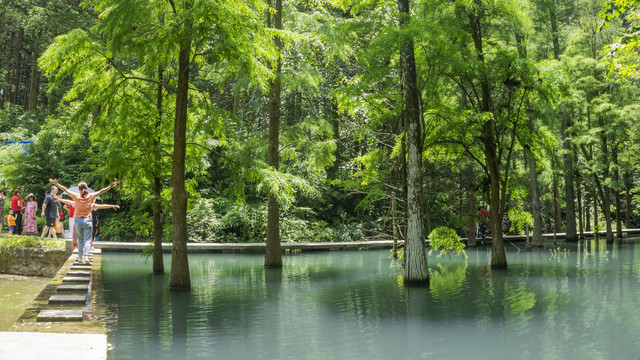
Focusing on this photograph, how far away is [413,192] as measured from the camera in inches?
502

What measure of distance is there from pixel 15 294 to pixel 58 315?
20.6 feet

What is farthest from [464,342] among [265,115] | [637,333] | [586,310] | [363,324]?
→ [265,115]

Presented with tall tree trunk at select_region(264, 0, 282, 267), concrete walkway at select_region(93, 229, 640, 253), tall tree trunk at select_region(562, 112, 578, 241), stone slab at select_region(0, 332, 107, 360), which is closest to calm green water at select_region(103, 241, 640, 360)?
tall tree trunk at select_region(264, 0, 282, 267)

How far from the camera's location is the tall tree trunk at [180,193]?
11359mm

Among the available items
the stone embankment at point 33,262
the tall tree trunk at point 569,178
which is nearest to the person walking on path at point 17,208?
the stone embankment at point 33,262

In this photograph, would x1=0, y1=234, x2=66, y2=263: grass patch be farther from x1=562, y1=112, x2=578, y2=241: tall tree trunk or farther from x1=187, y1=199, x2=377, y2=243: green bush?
x1=562, y1=112, x2=578, y2=241: tall tree trunk

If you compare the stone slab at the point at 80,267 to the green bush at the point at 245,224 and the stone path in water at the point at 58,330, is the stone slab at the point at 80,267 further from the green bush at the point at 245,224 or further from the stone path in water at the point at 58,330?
the green bush at the point at 245,224

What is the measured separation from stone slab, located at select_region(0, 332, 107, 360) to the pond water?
3600mm

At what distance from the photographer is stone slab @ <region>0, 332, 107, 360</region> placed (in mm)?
4230

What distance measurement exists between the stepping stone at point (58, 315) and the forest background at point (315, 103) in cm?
516

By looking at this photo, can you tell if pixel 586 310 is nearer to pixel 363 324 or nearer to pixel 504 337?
pixel 504 337

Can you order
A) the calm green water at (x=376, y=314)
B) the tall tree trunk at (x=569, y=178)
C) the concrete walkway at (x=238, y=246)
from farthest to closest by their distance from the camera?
the tall tree trunk at (x=569, y=178) < the concrete walkway at (x=238, y=246) < the calm green water at (x=376, y=314)

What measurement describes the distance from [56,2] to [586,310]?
1180 inches

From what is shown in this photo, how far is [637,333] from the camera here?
782 cm
